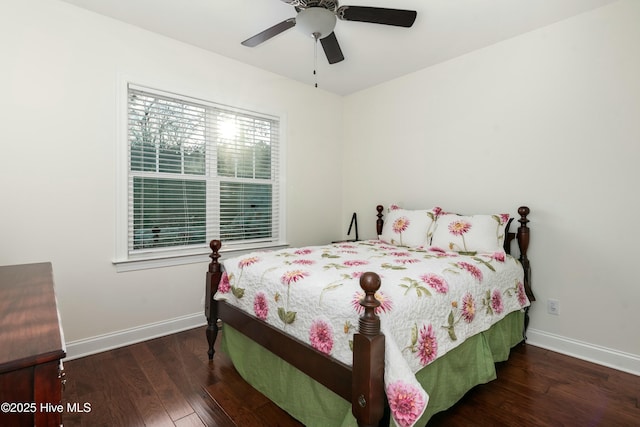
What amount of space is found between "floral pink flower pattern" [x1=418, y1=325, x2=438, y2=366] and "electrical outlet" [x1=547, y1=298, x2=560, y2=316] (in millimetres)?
1595

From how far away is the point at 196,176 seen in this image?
2.93 metres

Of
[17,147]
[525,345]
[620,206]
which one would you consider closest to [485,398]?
[525,345]

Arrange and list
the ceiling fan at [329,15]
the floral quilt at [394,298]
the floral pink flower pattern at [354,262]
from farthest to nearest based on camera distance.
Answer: the floral pink flower pattern at [354,262] < the ceiling fan at [329,15] < the floral quilt at [394,298]

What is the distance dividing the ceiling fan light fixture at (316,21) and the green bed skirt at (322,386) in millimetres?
1939

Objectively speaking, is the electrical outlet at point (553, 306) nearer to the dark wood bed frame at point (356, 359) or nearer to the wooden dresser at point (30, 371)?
the dark wood bed frame at point (356, 359)

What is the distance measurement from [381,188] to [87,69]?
286cm

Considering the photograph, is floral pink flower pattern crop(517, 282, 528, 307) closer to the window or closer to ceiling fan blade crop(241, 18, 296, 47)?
the window

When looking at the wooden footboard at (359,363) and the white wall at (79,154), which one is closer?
the wooden footboard at (359,363)

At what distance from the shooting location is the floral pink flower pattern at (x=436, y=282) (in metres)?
1.61

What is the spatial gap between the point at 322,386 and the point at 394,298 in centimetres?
55

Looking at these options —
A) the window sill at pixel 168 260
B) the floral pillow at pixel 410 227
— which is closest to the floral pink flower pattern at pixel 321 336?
the floral pillow at pixel 410 227

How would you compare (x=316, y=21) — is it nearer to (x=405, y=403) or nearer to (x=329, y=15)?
(x=329, y=15)

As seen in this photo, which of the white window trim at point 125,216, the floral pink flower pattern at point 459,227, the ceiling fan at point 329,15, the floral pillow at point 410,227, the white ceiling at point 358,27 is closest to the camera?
the ceiling fan at point 329,15

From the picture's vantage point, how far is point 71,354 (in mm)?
2277
